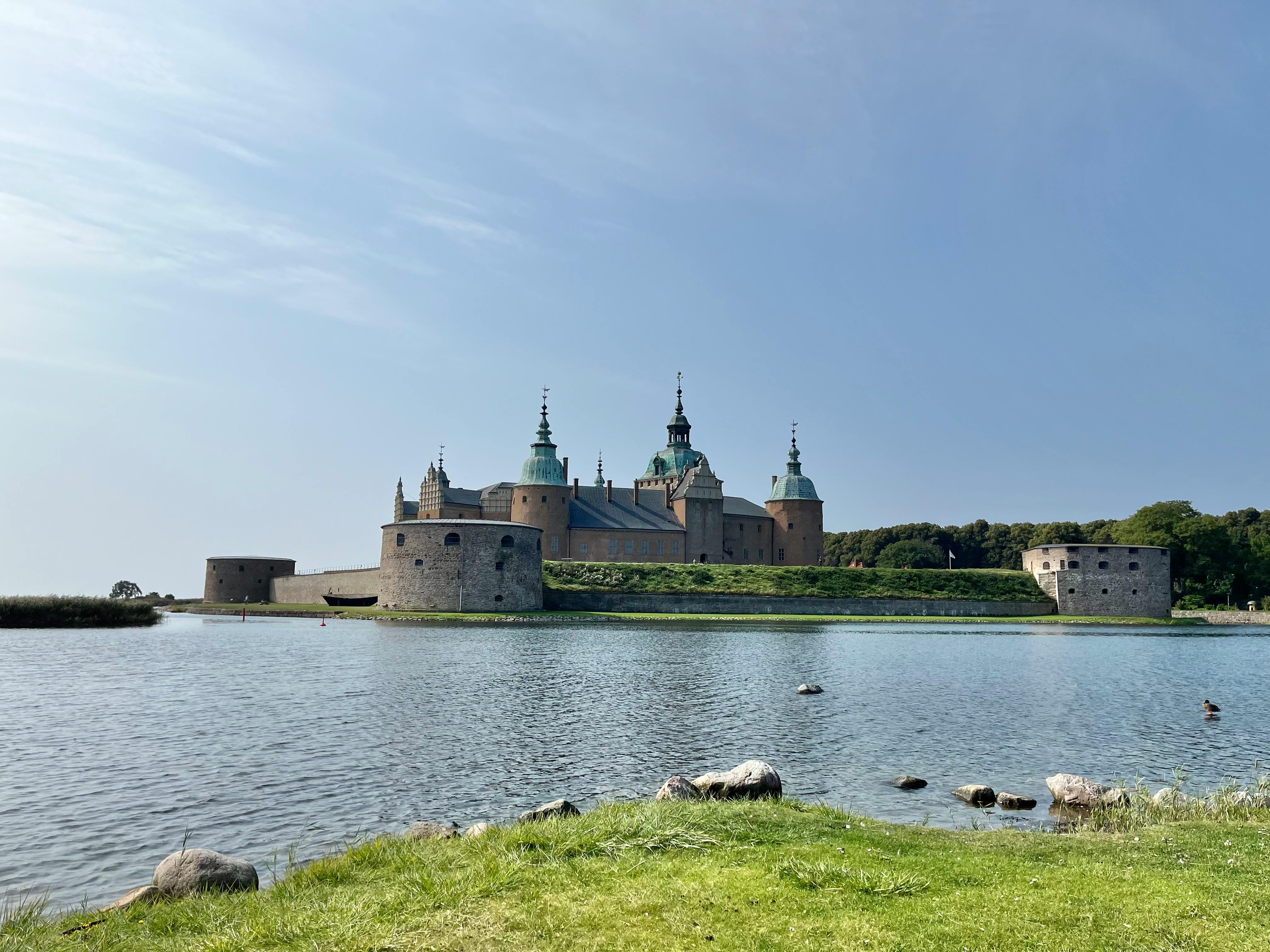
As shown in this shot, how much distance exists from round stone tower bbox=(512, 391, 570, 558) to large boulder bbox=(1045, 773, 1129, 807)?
60.6 metres

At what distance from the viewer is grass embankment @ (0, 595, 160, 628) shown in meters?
46.0

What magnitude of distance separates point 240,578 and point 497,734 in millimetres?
60488

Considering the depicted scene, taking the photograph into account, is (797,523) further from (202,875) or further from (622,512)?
(202,875)

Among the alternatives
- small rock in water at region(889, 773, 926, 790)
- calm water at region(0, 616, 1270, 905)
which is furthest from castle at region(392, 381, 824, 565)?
small rock in water at region(889, 773, 926, 790)

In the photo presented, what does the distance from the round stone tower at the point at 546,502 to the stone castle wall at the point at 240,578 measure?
18.0 metres

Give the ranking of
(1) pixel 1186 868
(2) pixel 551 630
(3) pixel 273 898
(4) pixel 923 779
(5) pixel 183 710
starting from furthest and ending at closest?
(2) pixel 551 630 → (5) pixel 183 710 → (4) pixel 923 779 → (1) pixel 1186 868 → (3) pixel 273 898

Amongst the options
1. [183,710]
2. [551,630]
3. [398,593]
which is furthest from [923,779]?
[398,593]

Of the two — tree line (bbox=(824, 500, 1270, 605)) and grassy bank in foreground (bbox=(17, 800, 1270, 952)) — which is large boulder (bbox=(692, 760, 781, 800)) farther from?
tree line (bbox=(824, 500, 1270, 605))

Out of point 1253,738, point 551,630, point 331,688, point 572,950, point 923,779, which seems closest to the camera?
point 572,950

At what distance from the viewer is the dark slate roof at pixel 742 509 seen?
79.4m

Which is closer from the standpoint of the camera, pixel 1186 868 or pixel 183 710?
pixel 1186 868

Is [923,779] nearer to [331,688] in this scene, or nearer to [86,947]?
[86,947]

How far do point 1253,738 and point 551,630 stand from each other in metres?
31.9

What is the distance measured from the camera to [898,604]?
62.7 meters
